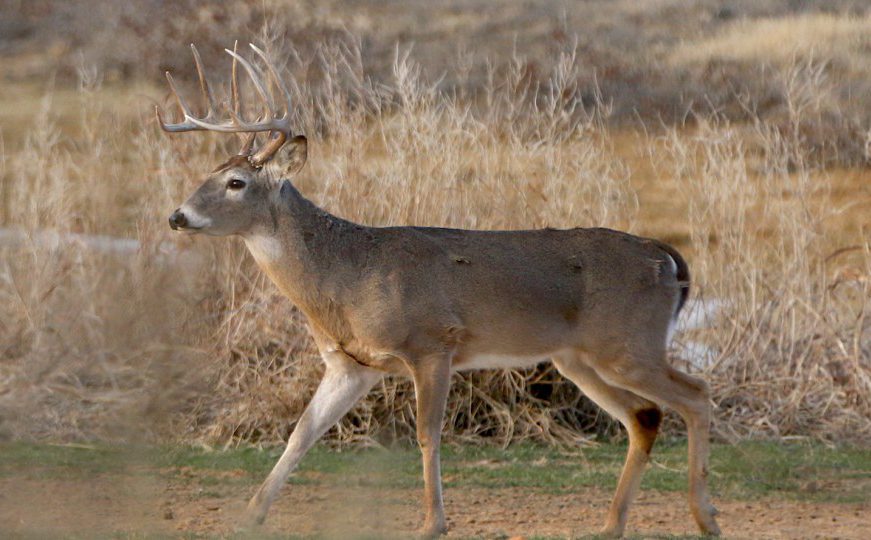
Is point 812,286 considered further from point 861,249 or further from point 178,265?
point 178,265

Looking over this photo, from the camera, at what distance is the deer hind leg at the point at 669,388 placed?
7.31m

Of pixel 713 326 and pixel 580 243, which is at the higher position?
pixel 580 243

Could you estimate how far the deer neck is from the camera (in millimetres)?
7406

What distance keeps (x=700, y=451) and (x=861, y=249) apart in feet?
15.9

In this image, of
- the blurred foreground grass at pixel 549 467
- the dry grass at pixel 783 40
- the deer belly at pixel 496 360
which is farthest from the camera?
the dry grass at pixel 783 40

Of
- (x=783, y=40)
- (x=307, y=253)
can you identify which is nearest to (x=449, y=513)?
(x=307, y=253)

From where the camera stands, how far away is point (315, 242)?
24.9 ft

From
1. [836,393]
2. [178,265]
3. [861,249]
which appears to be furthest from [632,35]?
[178,265]

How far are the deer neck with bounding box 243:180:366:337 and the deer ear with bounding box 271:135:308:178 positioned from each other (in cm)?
9

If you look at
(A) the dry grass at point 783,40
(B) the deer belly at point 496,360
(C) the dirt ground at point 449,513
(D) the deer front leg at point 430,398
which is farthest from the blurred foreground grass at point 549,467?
(A) the dry grass at point 783,40

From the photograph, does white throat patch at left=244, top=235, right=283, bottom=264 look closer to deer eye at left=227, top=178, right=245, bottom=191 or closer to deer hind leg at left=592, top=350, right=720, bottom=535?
deer eye at left=227, top=178, right=245, bottom=191

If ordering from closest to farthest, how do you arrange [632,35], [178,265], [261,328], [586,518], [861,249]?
Result: [178,265]
[586,518]
[261,328]
[861,249]
[632,35]

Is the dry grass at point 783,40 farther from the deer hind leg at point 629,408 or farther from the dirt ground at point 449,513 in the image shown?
the deer hind leg at point 629,408

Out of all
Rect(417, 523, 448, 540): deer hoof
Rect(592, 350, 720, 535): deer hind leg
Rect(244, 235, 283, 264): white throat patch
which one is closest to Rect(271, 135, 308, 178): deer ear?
Rect(244, 235, 283, 264): white throat patch
